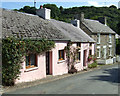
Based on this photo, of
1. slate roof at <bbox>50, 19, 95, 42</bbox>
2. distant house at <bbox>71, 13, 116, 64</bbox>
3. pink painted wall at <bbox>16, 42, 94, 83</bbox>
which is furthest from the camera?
distant house at <bbox>71, 13, 116, 64</bbox>

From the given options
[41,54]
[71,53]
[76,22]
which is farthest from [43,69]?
[76,22]

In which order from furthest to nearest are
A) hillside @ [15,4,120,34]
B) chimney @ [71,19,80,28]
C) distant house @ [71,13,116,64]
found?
hillside @ [15,4,120,34] → distant house @ [71,13,116,64] → chimney @ [71,19,80,28]

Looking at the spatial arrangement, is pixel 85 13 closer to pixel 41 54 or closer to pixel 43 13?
pixel 43 13

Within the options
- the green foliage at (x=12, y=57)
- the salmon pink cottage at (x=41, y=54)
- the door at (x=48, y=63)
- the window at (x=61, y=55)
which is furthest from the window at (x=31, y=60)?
the window at (x=61, y=55)

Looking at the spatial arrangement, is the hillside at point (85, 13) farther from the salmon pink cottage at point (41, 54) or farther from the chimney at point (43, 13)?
the salmon pink cottage at point (41, 54)

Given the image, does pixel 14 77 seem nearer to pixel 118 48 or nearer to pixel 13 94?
pixel 13 94

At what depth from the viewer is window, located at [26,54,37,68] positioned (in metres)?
10.1

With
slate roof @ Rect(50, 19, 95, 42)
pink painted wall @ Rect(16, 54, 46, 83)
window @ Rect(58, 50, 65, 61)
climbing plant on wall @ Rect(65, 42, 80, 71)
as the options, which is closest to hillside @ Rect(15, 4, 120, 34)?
slate roof @ Rect(50, 19, 95, 42)

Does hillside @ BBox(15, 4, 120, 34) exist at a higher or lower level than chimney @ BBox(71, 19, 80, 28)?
higher

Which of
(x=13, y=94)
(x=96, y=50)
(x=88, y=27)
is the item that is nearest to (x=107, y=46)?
(x=96, y=50)

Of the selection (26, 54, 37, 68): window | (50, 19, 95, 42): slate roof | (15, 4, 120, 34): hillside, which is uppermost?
(15, 4, 120, 34): hillside

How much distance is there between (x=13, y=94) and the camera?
7078 millimetres

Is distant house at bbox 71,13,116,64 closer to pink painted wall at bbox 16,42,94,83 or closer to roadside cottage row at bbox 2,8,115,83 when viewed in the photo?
roadside cottage row at bbox 2,8,115,83

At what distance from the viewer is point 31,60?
1048cm
